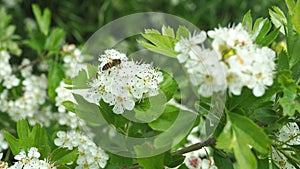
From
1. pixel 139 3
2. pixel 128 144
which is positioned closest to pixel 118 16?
pixel 139 3

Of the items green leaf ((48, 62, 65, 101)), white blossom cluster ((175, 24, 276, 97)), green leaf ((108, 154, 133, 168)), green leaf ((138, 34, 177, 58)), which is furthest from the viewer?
green leaf ((48, 62, 65, 101))

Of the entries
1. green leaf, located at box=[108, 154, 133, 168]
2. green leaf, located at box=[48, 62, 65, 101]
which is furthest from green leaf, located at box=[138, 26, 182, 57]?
green leaf, located at box=[48, 62, 65, 101]

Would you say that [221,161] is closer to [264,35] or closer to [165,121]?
[165,121]

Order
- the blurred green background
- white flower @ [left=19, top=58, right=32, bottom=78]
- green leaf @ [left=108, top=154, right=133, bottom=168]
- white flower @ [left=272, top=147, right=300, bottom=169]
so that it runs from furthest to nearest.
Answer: the blurred green background
white flower @ [left=19, top=58, right=32, bottom=78]
green leaf @ [left=108, top=154, right=133, bottom=168]
white flower @ [left=272, top=147, right=300, bottom=169]

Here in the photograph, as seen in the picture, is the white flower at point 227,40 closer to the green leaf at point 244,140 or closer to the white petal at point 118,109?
the green leaf at point 244,140

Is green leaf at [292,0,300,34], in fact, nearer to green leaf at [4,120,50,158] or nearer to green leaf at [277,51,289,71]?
green leaf at [277,51,289,71]

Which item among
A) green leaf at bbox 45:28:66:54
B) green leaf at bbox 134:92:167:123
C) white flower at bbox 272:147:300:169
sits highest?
green leaf at bbox 45:28:66:54
